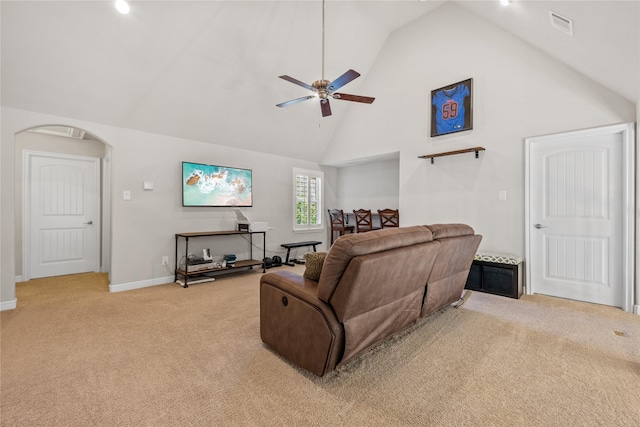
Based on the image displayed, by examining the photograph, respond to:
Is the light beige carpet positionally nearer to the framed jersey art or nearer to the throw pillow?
the throw pillow

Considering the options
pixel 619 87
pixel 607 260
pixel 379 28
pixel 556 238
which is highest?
pixel 379 28

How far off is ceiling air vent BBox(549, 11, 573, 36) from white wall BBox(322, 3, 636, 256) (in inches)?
31.0

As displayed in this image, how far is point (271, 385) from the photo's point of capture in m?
1.69

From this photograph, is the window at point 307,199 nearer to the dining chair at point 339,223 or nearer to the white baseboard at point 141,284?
the dining chair at point 339,223

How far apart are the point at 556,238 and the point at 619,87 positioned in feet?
5.74

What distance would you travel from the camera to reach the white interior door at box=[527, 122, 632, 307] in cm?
312

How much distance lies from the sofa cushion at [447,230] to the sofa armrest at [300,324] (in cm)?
109

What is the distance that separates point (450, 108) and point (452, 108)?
0.03 metres

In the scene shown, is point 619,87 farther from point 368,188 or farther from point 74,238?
point 74,238

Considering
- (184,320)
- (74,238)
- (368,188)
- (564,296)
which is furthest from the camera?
(368,188)

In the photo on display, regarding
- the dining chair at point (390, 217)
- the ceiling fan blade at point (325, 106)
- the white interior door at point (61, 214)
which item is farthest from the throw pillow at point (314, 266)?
the white interior door at point (61, 214)

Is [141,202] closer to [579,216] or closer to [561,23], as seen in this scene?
[561,23]

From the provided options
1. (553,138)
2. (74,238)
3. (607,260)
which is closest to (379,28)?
(553,138)

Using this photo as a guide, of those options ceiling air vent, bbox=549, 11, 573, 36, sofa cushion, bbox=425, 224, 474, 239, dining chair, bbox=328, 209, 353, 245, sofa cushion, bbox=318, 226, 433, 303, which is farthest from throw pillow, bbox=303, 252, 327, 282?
dining chair, bbox=328, 209, 353, 245
